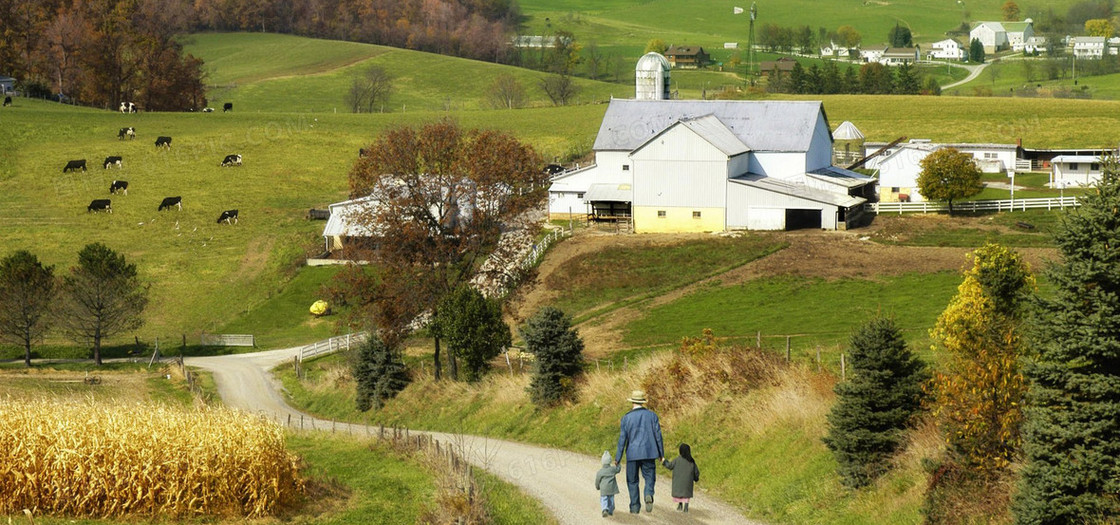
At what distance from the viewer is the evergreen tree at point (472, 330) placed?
36.6 meters

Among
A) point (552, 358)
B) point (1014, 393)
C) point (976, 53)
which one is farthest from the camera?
point (976, 53)

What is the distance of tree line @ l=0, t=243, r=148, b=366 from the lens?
1994 inches

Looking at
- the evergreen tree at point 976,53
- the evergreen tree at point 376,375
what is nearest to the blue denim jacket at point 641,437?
the evergreen tree at point 376,375

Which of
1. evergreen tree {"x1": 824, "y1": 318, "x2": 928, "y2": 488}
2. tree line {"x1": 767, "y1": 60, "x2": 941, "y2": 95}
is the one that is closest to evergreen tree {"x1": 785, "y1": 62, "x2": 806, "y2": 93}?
tree line {"x1": 767, "y1": 60, "x2": 941, "y2": 95}

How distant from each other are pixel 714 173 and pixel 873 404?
4451 centimetres

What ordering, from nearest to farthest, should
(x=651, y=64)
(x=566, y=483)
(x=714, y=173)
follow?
1. (x=566, y=483)
2. (x=714, y=173)
3. (x=651, y=64)

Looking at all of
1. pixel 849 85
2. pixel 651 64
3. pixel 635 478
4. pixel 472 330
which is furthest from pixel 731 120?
pixel 849 85

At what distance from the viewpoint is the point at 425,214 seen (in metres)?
41.2

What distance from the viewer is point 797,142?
67688 mm

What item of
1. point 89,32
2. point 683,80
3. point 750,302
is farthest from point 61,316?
point 683,80

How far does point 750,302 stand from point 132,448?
105ft

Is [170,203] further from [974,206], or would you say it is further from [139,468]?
[139,468]

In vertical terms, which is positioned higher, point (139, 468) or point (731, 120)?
point (731, 120)

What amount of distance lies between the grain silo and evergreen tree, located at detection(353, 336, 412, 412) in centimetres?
4906
